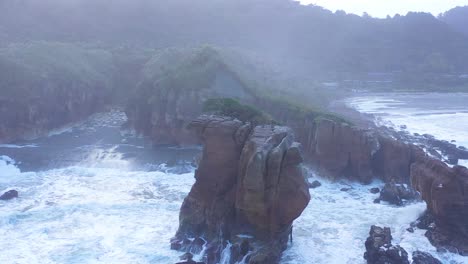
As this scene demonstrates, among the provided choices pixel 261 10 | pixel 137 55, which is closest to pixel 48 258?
pixel 137 55

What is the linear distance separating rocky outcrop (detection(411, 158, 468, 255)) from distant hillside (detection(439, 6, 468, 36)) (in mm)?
156994

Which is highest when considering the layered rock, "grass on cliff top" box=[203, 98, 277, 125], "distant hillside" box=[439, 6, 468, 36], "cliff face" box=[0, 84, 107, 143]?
"distant hillside" box=[439, 6, 468, 36]

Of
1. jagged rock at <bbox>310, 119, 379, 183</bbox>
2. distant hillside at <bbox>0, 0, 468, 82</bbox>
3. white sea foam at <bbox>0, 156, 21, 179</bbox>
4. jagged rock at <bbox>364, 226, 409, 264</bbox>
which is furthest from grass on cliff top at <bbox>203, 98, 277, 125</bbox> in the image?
distant hillside at <bbox>0, 0, 468, 82</bbox>

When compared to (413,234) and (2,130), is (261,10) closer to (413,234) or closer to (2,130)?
(2,130)

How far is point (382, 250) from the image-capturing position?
21125mm

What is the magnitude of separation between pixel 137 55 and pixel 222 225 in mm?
51394

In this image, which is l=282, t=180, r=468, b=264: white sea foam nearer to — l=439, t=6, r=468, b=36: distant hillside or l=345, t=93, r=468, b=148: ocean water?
l=345, t=93, r=468, b=148: ocean water

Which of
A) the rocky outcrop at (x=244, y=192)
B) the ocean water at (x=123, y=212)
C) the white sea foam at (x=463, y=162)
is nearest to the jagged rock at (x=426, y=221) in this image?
the ocean water at (x=123, y=212)

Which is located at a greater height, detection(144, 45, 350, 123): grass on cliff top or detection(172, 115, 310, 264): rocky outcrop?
detection(144, 45, 350, 123): grass on cliff top

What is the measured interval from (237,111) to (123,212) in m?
8.52

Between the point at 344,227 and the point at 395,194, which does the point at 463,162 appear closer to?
the point at 395,194

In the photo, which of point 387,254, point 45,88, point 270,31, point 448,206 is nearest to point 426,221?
point 448,206

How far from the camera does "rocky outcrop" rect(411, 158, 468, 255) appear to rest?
22.3m

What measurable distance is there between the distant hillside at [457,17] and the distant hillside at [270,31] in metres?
39.3
